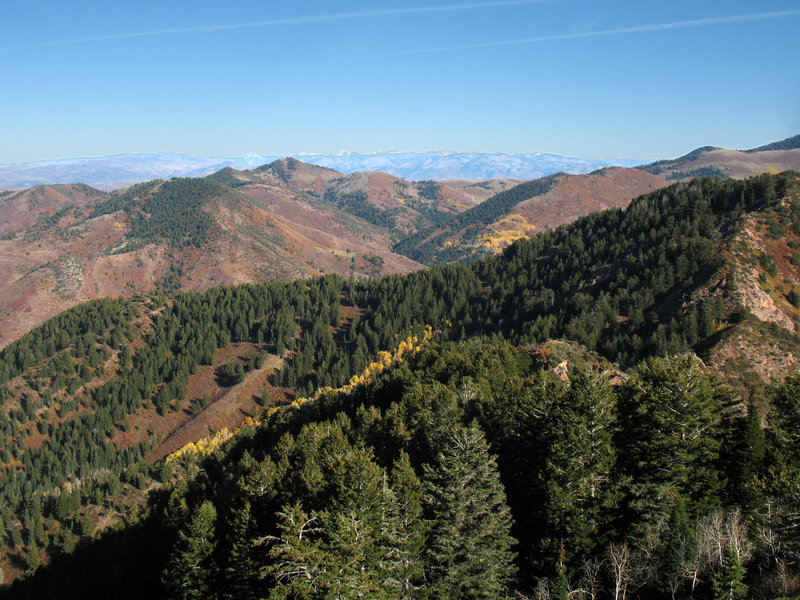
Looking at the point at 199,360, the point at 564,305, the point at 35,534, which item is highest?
the point at 564,305

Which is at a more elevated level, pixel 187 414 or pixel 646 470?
pixel 646 470

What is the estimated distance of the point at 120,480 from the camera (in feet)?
382

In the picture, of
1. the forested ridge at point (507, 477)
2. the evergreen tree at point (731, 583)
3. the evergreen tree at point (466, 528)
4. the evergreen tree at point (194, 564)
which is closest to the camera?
the evergreen tree at point (731, 583)

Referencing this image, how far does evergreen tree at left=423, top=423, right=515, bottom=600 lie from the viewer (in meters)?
29.2

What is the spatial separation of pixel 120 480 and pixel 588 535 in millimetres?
114832

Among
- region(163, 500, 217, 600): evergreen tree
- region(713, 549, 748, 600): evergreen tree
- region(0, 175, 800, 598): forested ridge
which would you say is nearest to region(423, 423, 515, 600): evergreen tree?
region(0, 175, 800, 598): forested ridge

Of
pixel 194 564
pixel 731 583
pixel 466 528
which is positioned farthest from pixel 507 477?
pixel 194 564

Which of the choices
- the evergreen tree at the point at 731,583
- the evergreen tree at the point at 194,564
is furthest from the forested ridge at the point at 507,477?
the evergreen tree at the point at 731,583

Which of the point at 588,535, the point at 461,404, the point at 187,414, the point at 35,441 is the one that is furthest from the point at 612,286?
the point at 35,441

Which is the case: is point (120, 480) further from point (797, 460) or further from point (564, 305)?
point (797, 460)

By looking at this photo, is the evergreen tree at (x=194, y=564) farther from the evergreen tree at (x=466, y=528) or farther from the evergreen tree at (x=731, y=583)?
the evergreen tree at (x=731, y=583)

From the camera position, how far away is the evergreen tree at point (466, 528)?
95.8 ft

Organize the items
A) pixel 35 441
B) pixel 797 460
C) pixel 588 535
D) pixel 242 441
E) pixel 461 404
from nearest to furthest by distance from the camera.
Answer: pixel 588 535
pixel 797 460
pixel 461 404
pixel 242 441
pixel 35 441

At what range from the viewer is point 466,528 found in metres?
30.1
